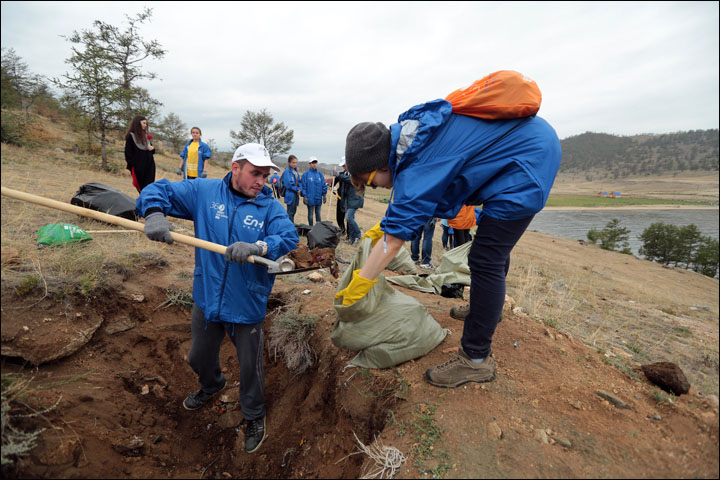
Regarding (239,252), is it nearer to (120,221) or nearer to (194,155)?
(120,221)

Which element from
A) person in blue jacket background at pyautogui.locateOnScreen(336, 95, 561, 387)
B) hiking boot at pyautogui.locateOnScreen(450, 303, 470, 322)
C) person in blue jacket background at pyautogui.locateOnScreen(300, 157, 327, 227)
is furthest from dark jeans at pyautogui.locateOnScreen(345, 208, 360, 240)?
person in blue jacket background at pyautogui.locateOnScreen(336, 95, 561, 387)

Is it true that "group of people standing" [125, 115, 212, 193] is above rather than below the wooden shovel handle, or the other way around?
above

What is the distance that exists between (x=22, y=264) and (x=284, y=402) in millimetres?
2138

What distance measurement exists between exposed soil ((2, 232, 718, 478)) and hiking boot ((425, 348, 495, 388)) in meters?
0.05

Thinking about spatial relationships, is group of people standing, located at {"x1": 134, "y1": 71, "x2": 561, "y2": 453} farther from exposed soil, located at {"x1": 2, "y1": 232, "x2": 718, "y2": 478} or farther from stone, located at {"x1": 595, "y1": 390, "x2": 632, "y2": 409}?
stone, located at {"x1": 595, "y1": 390, "x2": 632, "y2": 409}

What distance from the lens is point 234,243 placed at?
6.51ft

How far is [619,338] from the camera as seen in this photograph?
369 cm

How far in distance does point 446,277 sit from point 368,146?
2457 mm

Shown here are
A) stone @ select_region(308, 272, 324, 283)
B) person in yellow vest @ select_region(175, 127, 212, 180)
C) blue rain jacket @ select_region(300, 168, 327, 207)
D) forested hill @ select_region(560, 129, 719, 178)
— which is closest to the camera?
stone @ select_region(308, 272, 324, 283)

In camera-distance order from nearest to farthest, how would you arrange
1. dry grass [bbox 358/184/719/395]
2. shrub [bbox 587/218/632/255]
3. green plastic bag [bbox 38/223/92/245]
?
1. green plastic bag [bbox 38/223/92/245]
2. dry grass [bbox 358/184/719/395]
3. shrub [bbox 587/218/632/255]

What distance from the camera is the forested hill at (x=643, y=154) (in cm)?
7612

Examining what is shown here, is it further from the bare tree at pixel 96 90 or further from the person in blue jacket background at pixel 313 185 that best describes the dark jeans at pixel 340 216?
the bare tree at pixel 96 90

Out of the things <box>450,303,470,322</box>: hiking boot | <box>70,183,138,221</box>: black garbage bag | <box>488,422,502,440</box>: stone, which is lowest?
<box>488,422,502,440</box>: stone

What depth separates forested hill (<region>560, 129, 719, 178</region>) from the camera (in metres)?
76.1
